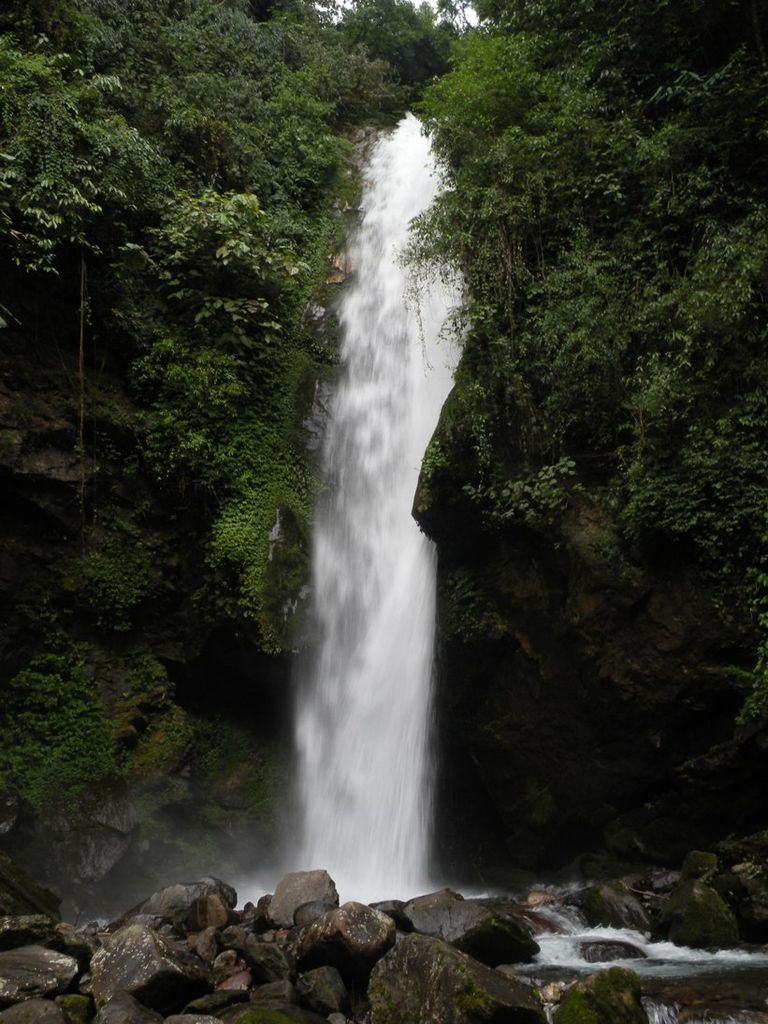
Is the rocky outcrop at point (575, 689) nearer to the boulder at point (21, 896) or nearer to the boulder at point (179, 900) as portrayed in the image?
the boulder at point (179, 900)

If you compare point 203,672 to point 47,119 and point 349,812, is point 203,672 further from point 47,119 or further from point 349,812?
point 47,119

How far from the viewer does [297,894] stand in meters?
6.64

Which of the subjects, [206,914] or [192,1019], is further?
[206,914]

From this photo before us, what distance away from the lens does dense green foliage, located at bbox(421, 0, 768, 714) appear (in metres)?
7.55

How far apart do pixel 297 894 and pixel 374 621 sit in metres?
4.07

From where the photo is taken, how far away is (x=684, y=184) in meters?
9.49

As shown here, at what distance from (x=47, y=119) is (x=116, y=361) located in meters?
3.15

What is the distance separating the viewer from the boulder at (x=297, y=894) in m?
6.44

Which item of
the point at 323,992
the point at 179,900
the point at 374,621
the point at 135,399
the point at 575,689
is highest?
the point at 135,399

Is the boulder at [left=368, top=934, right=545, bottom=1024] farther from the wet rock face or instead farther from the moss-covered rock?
the wet rock face

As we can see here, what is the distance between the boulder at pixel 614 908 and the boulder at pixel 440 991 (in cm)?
235

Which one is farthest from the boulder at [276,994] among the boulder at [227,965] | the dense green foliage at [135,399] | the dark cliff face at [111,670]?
the dense green foliage at [135,399]

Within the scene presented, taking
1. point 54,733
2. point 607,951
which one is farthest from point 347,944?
point 54,733

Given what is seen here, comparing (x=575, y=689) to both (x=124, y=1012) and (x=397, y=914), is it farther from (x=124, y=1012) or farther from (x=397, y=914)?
(x=124, y=1012)
